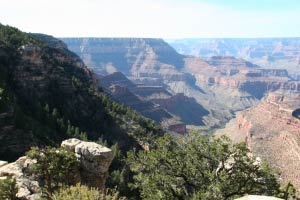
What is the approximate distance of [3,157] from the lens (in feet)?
220

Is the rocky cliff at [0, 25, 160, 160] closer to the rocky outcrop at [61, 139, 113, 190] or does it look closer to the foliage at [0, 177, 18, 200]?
the rocky outcrop at [61, 139, 113, 190]

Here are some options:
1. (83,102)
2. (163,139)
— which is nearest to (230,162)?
(163,139)

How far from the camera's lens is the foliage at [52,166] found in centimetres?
3850

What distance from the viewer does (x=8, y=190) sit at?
34.0 metres

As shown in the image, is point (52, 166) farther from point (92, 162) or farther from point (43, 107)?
point (43, 107)

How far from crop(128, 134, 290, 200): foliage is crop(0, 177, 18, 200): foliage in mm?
10510

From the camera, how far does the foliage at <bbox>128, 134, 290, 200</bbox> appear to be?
3278 centimetres

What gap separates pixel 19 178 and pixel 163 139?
14.7m

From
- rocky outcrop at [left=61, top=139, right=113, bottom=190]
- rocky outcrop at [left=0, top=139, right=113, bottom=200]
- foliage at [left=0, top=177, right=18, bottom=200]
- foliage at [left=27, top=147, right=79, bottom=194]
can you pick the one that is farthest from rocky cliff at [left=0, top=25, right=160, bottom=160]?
foliage at [left=0, top=177, right=18, bottom=200]

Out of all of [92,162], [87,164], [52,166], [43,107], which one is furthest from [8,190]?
[43,107]

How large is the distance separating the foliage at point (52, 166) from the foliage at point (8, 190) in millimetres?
3923

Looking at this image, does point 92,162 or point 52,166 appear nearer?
point 52,166

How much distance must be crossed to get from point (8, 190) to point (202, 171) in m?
16.5

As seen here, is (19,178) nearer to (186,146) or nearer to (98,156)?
(98,156)
